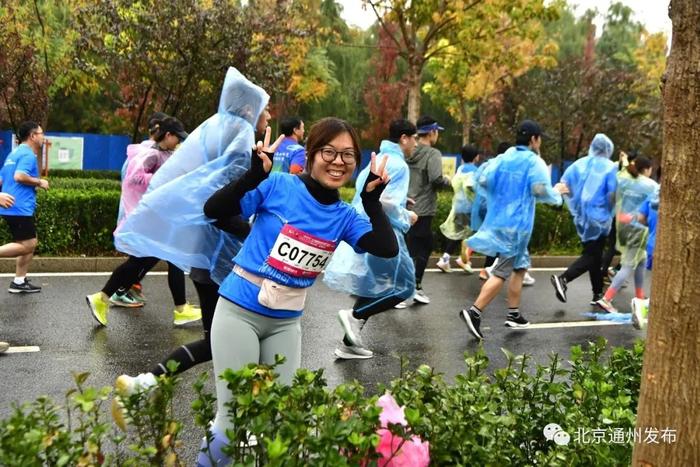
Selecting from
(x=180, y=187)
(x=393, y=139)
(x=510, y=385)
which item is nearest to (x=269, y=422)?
(x=510, y=385)

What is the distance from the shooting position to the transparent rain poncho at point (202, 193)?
169 inches

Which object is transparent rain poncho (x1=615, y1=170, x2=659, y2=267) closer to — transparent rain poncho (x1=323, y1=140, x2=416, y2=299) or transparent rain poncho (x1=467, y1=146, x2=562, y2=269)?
transparent rain poncho (x1=467, y1=146, x2=562, y2=269)

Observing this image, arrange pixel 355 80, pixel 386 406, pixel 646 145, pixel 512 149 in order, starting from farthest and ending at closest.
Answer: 1. pixel 355 80
2. pixel 646 145
3. pixel 512 149
4. pixel 386 406

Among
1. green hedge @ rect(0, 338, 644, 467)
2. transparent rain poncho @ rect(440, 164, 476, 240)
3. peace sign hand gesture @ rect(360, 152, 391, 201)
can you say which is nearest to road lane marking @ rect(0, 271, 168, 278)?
transparent rain poncho @ rect(440, 164, 476, 240)

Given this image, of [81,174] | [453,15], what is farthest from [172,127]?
[81,174]

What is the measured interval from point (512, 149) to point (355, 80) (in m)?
23.0

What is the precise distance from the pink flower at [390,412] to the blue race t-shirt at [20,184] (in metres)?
6.03

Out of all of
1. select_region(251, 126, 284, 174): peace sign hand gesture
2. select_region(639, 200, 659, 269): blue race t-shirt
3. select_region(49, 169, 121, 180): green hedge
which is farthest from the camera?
select_region(49, 169, 121, 180): green hedge

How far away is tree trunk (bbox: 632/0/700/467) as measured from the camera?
2.52 meters

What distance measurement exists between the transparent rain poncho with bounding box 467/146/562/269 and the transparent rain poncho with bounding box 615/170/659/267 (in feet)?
6.33

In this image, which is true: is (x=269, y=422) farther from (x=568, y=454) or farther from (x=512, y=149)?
(x=512, y=149)

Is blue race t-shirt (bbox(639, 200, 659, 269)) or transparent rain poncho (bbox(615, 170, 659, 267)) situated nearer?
blue race t-shirt (bbox(639, 200, 659, 269))

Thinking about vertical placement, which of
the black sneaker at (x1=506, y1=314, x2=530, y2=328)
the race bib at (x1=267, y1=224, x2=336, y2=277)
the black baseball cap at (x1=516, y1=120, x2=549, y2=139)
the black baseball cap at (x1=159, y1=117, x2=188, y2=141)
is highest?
the black baseball cap at (x1=516, y1=120, x2=549, y2=139)

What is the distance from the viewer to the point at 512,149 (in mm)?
7461
